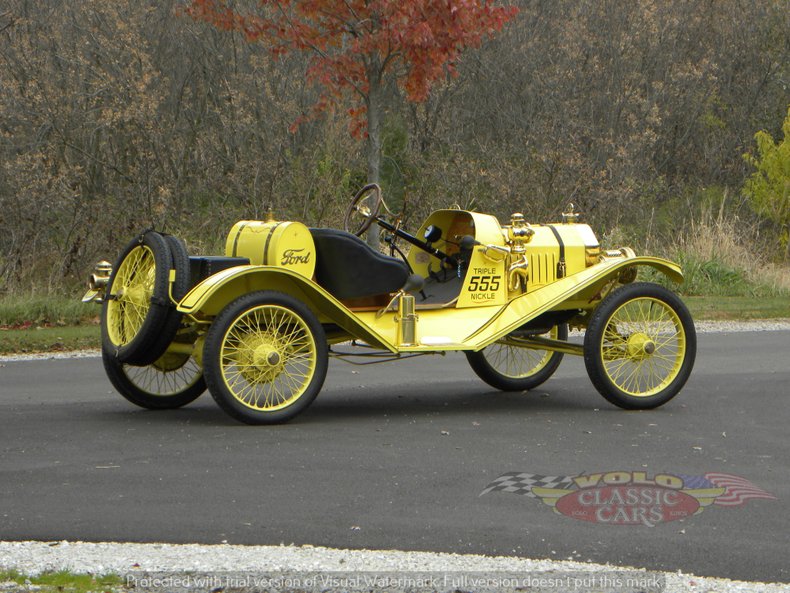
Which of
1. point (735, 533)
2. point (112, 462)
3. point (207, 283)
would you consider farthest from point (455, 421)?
point (735, 533)

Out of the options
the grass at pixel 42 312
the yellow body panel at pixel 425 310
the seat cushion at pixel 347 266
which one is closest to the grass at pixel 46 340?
the grass at pixel 42 312

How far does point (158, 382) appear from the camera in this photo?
29.9 ft

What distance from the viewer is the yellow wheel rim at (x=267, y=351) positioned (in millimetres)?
8039

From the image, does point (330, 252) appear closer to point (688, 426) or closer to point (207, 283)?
point (207, 283)

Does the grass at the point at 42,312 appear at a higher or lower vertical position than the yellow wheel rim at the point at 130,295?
lower

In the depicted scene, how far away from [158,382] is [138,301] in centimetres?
91

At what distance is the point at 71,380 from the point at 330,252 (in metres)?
3.12

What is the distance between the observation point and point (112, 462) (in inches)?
280

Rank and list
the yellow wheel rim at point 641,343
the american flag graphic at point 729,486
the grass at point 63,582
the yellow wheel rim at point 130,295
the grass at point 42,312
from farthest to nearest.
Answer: the grass at point 42,312 < the yellow wheel rim at point 641,343 < the yellow wheel rim at point 130,295 < the american flag graphic at point 729,486 < the grass at point 63,582

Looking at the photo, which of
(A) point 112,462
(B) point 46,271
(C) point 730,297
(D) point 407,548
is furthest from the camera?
(C) point 730,297

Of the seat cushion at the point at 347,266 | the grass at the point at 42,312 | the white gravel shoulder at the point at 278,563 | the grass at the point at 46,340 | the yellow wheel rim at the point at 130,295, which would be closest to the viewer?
the white gravel shoulder at the point at 278,563

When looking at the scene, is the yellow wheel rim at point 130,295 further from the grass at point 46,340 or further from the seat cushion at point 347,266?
the grass at point 46,340

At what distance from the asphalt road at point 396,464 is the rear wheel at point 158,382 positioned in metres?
0.14

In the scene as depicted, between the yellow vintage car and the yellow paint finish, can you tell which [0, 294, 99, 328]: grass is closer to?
the yellow vintage car
